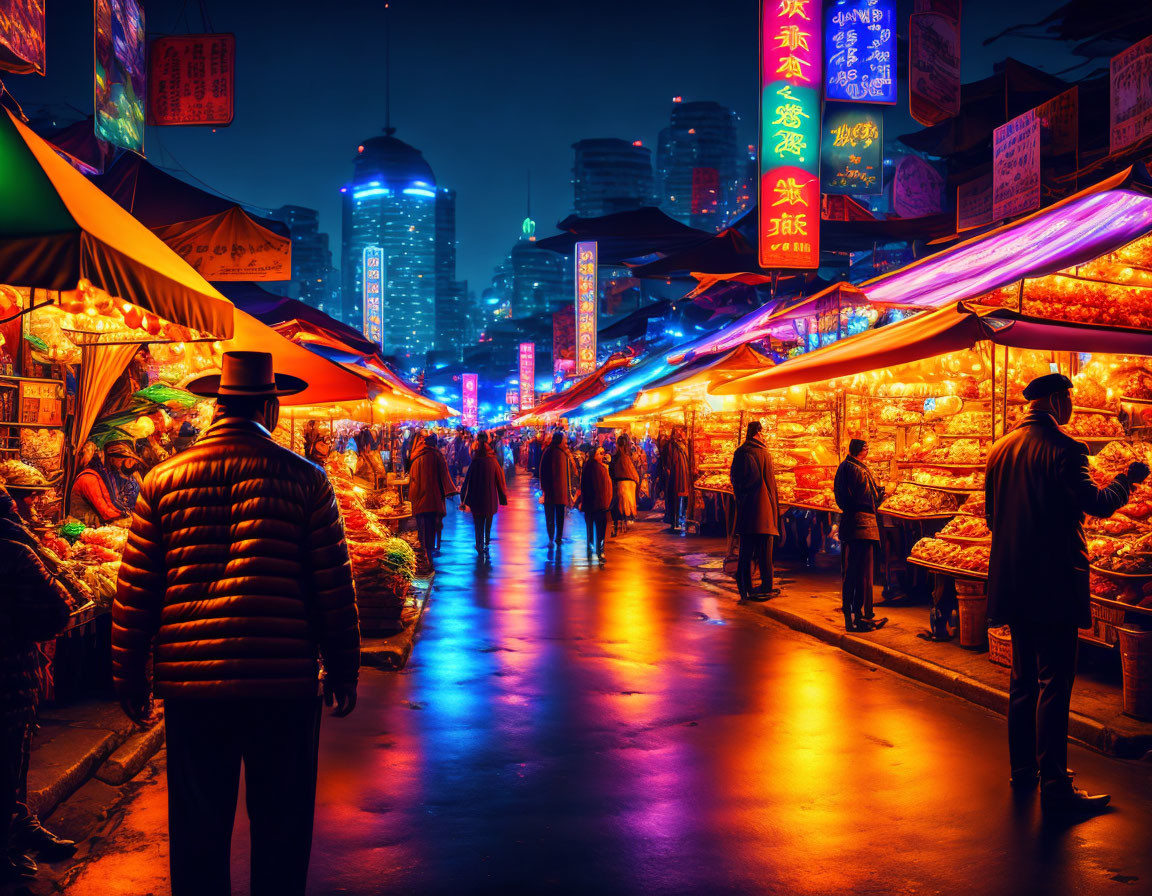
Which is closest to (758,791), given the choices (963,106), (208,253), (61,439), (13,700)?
(13,700)

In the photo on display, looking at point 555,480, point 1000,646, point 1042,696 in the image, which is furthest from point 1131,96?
point 555,480

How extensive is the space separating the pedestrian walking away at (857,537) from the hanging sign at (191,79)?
9.12m

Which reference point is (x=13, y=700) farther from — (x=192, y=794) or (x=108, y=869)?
(x=192, y=794)

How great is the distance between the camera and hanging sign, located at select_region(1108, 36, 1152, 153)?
11891 mm

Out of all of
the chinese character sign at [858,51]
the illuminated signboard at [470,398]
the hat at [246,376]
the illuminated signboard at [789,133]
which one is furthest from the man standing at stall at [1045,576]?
the illuminated signboard at [470,398]

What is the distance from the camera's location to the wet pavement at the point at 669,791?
436 cm

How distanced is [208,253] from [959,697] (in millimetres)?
9935

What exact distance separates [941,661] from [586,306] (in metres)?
30.3

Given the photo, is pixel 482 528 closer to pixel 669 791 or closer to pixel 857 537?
pixel 857 537

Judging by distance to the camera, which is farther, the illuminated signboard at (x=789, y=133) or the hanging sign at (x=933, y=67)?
the illuminated signboard at (x=789, y=133)

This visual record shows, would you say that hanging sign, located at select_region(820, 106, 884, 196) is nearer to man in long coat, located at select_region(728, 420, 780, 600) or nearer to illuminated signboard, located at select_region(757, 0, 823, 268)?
illuminated signboard, located at select_region(757, 0, 823, 268)

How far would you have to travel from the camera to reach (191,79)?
491 inches

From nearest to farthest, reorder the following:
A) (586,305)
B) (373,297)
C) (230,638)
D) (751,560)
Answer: (230,638)
(751,560)
(586,305)
(373,297)

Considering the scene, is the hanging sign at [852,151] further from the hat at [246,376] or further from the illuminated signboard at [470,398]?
the illuminated signboard at [470,398]
